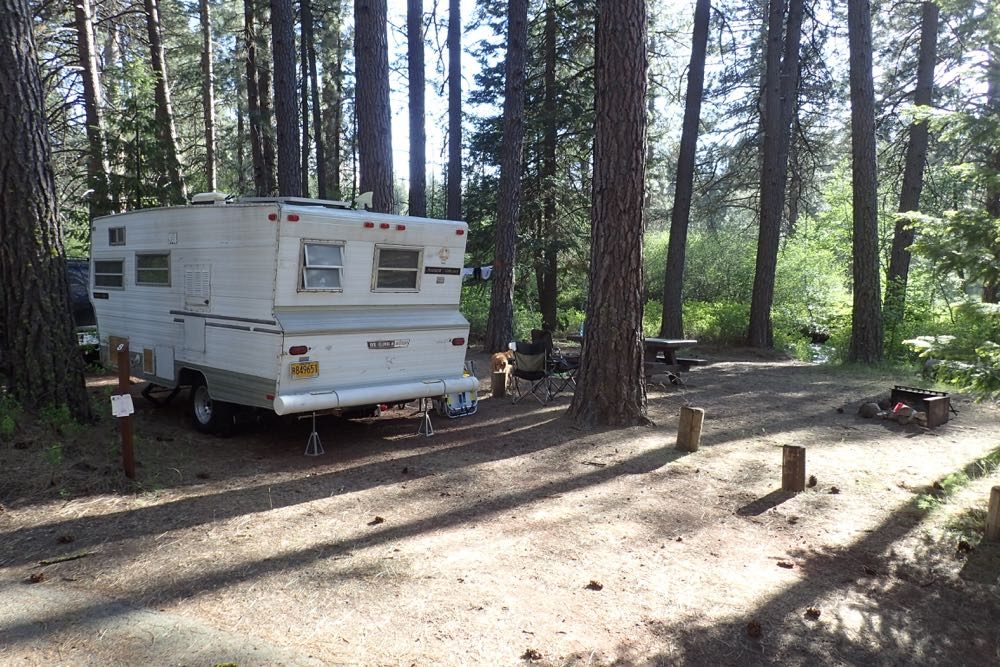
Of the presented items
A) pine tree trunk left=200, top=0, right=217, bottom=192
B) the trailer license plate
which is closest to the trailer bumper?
the trailer license plate

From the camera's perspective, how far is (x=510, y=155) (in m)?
13.6

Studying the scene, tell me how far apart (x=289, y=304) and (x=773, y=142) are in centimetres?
1340

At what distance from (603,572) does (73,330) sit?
5.30 metres

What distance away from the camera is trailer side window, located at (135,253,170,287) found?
26.0 ft

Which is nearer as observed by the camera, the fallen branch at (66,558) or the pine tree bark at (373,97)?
the fallen branch at (66,558)

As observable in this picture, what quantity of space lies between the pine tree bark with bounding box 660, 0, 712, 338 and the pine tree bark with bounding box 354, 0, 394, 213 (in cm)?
820

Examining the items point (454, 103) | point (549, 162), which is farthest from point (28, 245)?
point (549, 162)

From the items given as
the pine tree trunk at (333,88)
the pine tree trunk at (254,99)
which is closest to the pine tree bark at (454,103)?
the pine tree trunk at (254,99)

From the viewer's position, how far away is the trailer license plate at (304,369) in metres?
6.68

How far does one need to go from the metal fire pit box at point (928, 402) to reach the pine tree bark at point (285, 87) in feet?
36.9

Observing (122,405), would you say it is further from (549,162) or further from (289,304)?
(549,162)

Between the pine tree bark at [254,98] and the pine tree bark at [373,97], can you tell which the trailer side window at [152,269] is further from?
the pine tree bark at [254,98]

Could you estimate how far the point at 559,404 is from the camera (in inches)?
374

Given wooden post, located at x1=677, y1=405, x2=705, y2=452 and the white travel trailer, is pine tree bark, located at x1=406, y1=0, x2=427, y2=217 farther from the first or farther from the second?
wooden post, located at x1=677, y1=405, x2=705, y2=452
